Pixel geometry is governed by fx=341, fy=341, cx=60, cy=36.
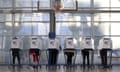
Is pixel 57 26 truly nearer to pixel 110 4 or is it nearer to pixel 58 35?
pixel 58 35

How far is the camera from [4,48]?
1077 inches

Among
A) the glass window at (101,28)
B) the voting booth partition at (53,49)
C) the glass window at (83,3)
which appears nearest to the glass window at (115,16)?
the glass window at (101,28)

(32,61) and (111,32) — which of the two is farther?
(111,32)

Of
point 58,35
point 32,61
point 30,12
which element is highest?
point 30,12

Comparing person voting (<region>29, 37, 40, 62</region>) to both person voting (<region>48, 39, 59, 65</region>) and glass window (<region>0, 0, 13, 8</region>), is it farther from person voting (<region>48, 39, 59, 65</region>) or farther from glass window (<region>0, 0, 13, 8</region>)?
glass window (<region>0, 0, 13, 8</region>)

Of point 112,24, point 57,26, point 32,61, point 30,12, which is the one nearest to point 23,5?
point 30,12

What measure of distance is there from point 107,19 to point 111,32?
1088 mm

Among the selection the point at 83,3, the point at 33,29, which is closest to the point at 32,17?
the point at 33,29

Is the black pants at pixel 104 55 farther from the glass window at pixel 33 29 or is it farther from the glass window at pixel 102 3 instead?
the glass window at pixel 33 29

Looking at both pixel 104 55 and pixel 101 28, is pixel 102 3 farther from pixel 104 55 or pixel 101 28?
pixel 104 55

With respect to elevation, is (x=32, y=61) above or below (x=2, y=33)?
below

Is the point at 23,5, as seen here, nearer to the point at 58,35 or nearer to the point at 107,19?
the point at 58,35

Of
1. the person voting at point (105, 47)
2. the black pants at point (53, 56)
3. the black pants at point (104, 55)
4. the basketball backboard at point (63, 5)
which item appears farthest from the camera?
the basketball backboard at point (63, 5)

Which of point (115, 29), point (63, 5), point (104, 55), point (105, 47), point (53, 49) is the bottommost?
point (104, 55)
